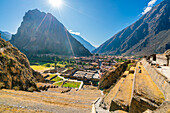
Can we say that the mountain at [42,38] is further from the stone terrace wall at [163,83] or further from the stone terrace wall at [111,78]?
the stone terrace wall at [163,83]

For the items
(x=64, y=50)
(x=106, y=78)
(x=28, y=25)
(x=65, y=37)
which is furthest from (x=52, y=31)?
(x=106, y=78)

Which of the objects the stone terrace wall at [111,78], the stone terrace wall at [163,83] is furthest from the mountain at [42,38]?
the stone terrace wall at [163,83]

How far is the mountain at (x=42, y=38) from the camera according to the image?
5724 inches

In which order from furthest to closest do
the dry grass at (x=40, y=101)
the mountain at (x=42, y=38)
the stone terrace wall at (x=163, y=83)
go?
the mountain at (x=42, y=38) → the dry grass at (x=40, y=101) → the stone terrace wall at (x=163, y=83)

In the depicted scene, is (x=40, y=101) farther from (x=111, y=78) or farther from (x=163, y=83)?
(x=111, y=78)

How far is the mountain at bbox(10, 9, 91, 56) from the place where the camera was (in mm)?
145387

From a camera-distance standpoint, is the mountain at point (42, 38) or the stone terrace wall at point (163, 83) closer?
the stone terrace wall at point (163, 83)

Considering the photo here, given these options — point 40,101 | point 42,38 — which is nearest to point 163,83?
point 40,101

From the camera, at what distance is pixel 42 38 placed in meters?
157

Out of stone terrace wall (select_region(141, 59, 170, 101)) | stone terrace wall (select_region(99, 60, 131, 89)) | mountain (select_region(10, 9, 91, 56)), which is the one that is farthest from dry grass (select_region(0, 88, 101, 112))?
mountain (select_region(10, 9, 91, 56))

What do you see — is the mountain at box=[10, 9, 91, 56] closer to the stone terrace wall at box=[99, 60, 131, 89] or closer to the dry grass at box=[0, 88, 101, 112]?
the stone terrace wall at box=[99, 60, 131, 89]

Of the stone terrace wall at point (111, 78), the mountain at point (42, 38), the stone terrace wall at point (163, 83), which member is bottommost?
the stone terrace wall at point (111, 78)

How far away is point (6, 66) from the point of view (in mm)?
11766

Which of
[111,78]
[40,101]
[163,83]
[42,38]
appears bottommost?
[111,78]
